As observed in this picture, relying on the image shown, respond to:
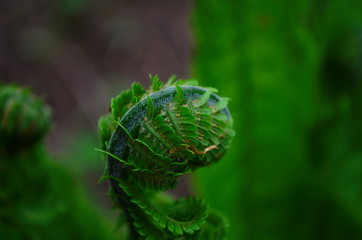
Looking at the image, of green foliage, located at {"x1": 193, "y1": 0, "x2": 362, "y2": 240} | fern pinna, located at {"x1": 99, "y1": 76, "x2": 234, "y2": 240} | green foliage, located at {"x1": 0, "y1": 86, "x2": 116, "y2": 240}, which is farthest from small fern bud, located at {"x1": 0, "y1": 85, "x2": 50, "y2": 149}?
green foliage, located at {"x1": 193, "y1": 0, "x2": 362, "y2": 240}

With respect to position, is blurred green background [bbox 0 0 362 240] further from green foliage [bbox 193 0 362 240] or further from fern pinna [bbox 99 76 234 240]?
fern pinna [bbox 99 76 234 240]

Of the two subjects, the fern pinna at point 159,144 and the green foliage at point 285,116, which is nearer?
the fern pinna at point 159,144

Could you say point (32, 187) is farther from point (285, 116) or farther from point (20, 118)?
point (285, 116)

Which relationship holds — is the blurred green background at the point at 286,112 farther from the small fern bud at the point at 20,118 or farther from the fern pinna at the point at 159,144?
the fern pinna at the point at 159,144

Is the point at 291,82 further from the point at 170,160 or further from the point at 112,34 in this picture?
the point at 112,34

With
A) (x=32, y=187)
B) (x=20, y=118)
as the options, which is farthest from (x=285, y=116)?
(x=20, y=118)

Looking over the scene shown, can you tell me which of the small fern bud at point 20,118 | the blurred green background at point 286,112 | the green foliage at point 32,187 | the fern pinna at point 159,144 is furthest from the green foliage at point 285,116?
the fern pinna at point 159,144

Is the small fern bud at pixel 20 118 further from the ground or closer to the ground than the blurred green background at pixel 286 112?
closer to the ground
